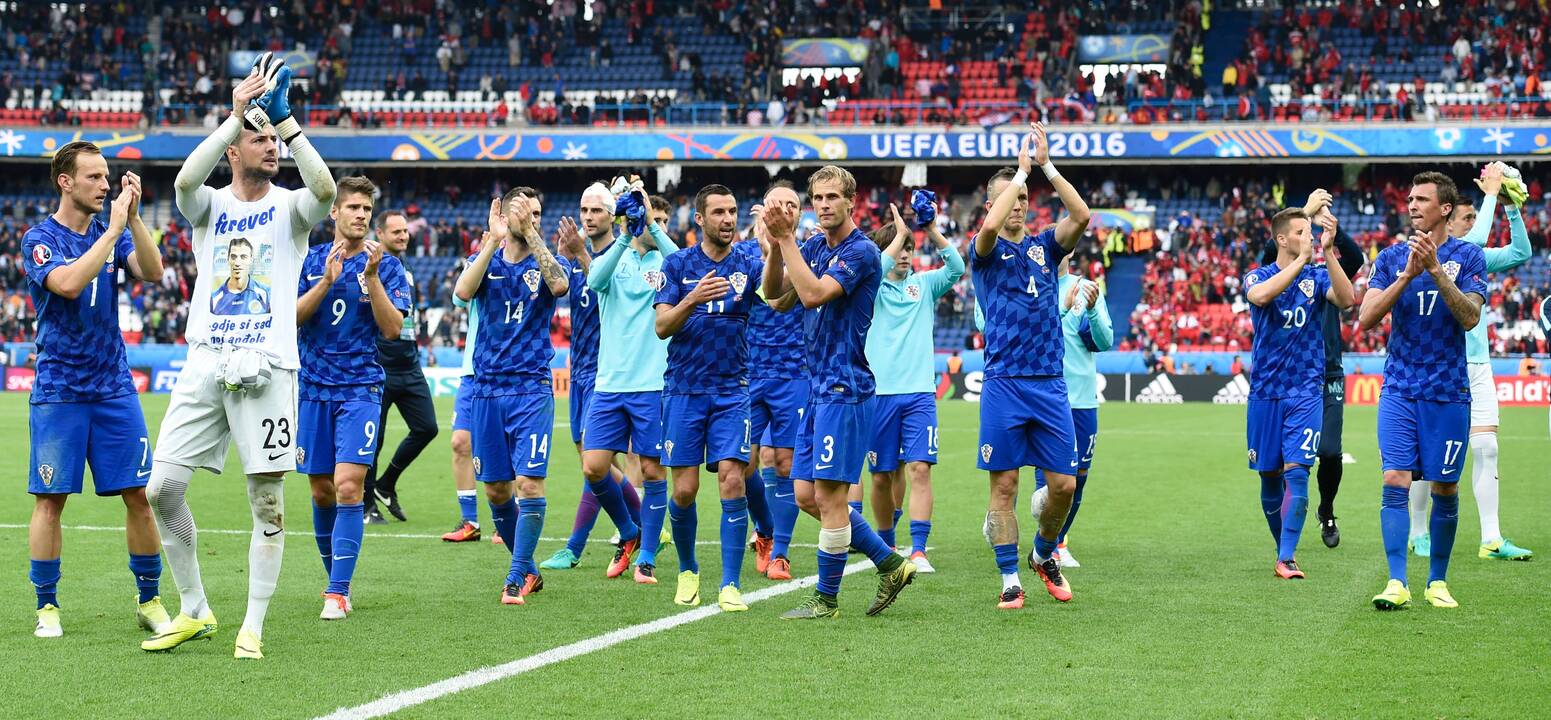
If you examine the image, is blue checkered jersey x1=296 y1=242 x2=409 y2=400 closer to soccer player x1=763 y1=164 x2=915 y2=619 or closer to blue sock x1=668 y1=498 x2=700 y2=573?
blue sock x1=668 y1=498 x2=700 y2=573

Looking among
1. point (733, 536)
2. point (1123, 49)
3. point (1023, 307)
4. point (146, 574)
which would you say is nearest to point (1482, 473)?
point (1023, 307)

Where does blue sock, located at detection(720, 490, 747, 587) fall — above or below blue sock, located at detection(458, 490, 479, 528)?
above

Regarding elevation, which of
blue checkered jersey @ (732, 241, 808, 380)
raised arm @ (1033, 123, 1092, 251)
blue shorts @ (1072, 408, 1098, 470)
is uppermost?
raised arm @ (1033, 123, 1092, 251)

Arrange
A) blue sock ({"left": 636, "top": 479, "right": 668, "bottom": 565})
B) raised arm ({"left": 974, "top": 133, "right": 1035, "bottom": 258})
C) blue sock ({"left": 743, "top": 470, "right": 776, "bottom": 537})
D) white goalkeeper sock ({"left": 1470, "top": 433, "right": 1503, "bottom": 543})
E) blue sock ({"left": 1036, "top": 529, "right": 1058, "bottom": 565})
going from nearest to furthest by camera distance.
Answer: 1. raised arm ({"left": 974, "top": 133, "right": 1035, "bottom": 258})
2. blue sock ({"left": 1036, "top": 529, "right": 1058, "bottom": 565})
3. blue sock ({"left": 636, "top": 479, "right": 668, "bottom": 565})
4. blue sock ({"left": 743, "top": 470, "right": 776, "bottom": 537})
5. white goalkeeper sock ({"left": 1470, "top": 433, "right": 1503, "bottom": 543})

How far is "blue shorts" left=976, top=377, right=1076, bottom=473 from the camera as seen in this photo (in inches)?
347

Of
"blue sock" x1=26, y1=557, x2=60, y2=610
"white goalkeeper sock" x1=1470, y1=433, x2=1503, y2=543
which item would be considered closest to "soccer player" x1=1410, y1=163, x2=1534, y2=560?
"white goalkeeper sock" x1=1470, y1=433, x2=1503, y2=543

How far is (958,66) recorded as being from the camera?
4844 cm

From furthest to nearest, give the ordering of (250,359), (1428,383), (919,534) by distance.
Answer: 1. (919,534)
2. (1428,383)
3. (250,359)

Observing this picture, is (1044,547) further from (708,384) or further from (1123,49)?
(1123,49)

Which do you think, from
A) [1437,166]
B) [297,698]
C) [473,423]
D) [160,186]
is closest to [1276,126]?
[1437,166]

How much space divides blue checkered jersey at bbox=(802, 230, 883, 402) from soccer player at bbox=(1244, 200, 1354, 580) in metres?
2.94

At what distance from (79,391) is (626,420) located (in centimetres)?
303

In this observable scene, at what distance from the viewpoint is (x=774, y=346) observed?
10.5 m

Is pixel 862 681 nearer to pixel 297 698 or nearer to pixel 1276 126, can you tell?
pixel 297 698
